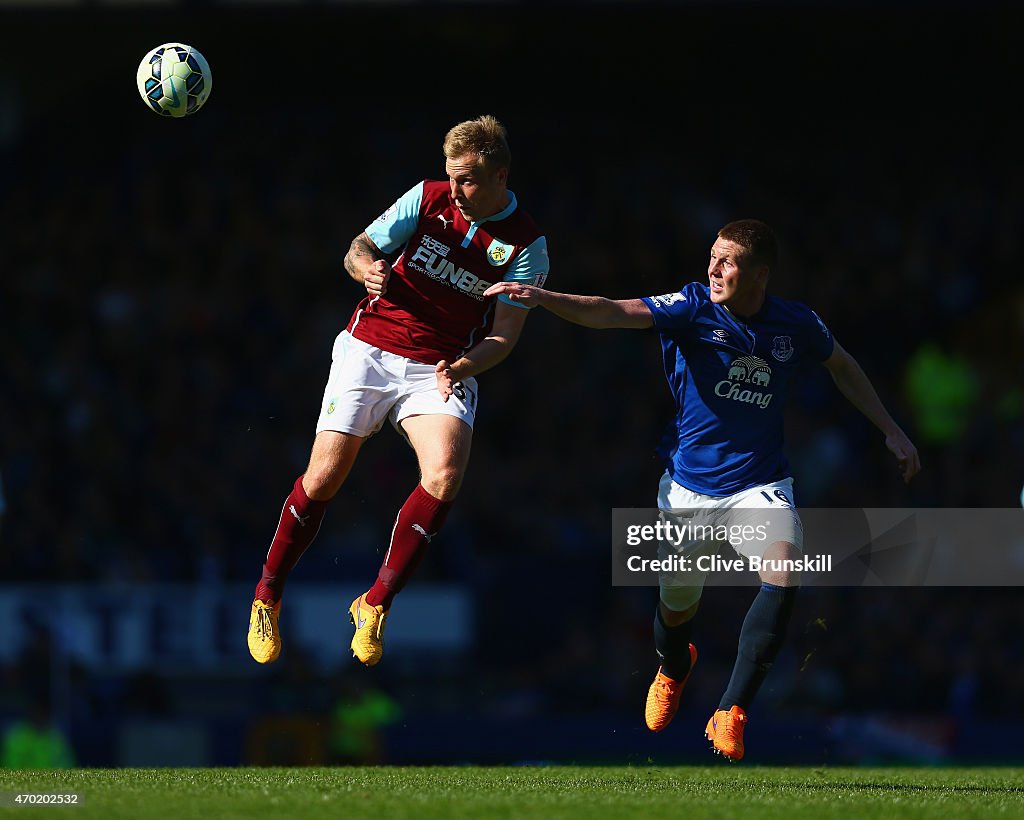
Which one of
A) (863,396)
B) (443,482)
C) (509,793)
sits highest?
(863,396)

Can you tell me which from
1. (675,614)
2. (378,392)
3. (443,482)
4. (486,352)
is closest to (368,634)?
(443,482)

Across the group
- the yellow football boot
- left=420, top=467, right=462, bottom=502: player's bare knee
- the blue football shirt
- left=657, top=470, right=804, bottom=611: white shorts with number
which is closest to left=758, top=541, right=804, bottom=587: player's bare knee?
left=657, top=470, right=804, bottom=611: white shorts with number

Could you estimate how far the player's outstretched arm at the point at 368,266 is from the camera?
25.0ft

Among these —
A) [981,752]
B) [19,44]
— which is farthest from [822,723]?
[19,44]

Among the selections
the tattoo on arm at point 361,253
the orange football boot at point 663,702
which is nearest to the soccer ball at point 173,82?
the tattoo on arm at point 361,253

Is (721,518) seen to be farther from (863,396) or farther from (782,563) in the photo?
(863,396)

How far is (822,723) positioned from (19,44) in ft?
42.7

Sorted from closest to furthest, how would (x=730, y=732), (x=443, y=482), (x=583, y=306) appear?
(x=730, y=732) < (x=583, y=306) < (x=443, y=482)

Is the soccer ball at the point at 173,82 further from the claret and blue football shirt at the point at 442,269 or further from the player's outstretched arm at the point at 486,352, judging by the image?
the player's outstretched arm at the point at 486,352

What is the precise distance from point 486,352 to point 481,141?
108cm

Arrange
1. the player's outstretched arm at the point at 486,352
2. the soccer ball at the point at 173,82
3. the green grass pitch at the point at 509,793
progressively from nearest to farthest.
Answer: the green grass pitch at the point at 509,793 → the player's outstretched arm at the point at 486,352 → the soccer ball at the point at 173,82

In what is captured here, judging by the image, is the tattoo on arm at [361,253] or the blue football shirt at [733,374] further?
the tattoo on arm at [361,253]

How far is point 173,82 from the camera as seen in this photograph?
28.3 ft

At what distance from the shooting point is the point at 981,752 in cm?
1377
